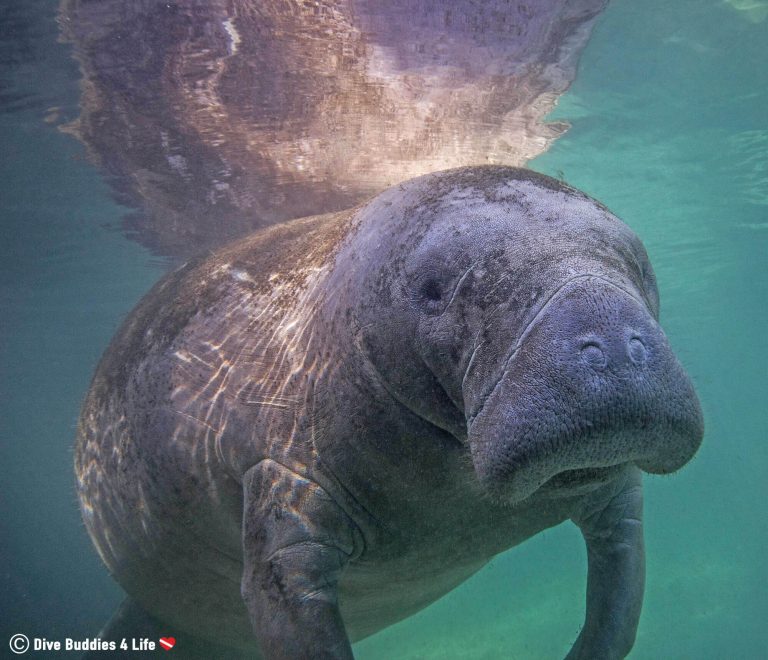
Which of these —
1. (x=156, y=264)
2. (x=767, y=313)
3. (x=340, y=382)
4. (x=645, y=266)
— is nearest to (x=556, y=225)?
(x=645, y=266)

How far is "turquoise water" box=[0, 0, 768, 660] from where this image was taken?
908 cm

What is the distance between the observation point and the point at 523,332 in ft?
6.31

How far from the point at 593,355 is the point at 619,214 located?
18.4m

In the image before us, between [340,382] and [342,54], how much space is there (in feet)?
18.7

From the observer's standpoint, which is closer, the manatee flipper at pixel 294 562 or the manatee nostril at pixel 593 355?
the manatee nostril at pixel 593 355

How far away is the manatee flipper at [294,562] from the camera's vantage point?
94.1 inches

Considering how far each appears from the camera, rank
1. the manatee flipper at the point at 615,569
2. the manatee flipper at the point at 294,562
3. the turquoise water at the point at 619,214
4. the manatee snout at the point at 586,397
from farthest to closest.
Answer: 1. the turquoise water at the point at 619,214
2. the manatee flipper at the point at 615,569
3. the manatee flipper at the point at 294,562
4. the manatee snout at the point at 586,397

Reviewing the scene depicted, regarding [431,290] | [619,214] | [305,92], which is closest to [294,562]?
[431,290]

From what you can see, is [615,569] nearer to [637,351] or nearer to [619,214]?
[637,351]

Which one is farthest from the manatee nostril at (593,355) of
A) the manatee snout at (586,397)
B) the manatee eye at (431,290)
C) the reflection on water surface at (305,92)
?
the reflection on water surface at (305,92)

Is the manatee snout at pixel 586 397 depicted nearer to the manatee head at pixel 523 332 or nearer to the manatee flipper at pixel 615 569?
the manatee head at pixel 523 332

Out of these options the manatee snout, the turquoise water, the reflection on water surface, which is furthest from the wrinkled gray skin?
the reflection on water surface

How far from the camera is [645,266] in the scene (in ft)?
7.88

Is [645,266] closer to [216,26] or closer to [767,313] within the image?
[216,26]
